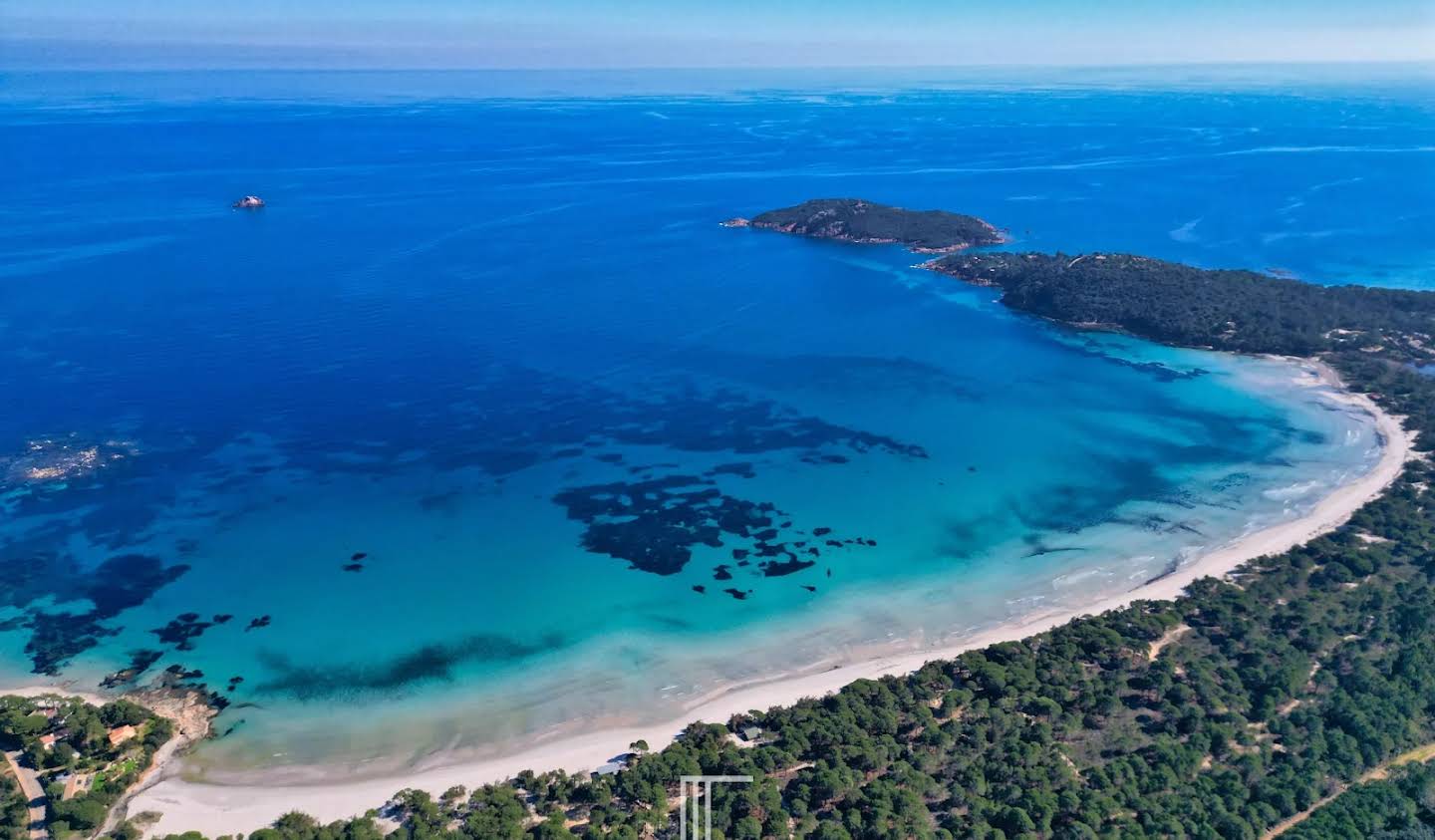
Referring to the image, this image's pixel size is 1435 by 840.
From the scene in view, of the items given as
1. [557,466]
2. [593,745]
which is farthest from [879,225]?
[593,745]

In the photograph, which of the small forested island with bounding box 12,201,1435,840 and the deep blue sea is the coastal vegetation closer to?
the small forested island with bounding box 12,201,1435,840

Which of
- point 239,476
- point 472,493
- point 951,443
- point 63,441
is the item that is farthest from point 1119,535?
point 63,441

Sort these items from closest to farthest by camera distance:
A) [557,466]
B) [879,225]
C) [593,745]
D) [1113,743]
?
1. [1113,743]
2. [593,745]
3. [557,466]
4. [879,225]

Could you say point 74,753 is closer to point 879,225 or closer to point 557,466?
point 557,466
